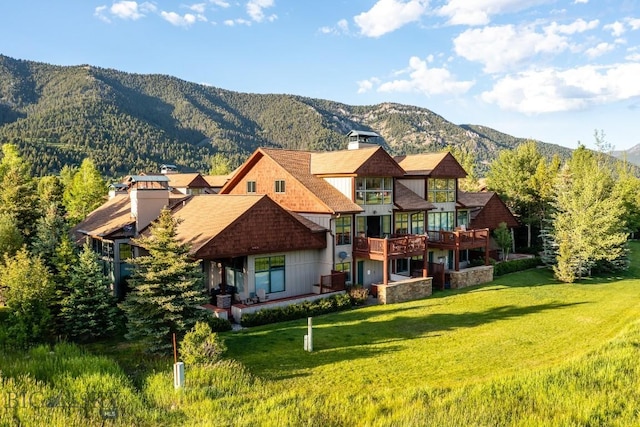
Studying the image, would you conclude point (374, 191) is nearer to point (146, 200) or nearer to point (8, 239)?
point (146, 200)

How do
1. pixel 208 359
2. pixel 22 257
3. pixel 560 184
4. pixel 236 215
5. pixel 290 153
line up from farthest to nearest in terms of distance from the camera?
pixel 560 184 → pixel 290 153 → pixel 236 215 → pixel 22 257 → pixel 208 359

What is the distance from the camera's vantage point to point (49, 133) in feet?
447

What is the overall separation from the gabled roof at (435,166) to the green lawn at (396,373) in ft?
33.1

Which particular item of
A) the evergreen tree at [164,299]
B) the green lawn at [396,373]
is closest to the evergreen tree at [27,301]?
the green lawn at [396,373]

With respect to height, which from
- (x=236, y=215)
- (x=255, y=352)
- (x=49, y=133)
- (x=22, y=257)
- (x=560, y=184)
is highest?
(x=49, y=133)

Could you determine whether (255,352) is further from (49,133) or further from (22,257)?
(49,133)

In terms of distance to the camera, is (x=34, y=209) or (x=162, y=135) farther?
(x=162, y=135)

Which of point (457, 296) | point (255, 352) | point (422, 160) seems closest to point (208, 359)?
point (255, 352)

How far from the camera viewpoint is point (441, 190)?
31.0 meters

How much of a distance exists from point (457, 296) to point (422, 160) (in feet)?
34.4

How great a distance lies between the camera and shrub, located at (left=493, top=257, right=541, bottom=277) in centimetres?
3111

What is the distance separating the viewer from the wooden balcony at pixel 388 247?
23.4m

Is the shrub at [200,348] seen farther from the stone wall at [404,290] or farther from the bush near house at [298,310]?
the stone wall at [404,290]

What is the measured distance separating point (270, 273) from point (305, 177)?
6823 millimetres
